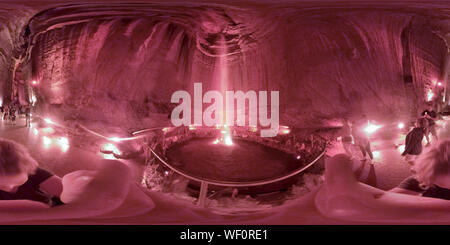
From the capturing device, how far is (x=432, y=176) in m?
2.19

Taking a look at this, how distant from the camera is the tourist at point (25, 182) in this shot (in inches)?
85.6

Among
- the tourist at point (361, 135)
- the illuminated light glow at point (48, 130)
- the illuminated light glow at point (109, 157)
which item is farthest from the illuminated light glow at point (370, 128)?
the illuminated light glow at point (48, 130)

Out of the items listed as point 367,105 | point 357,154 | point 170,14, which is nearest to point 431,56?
point 367,105

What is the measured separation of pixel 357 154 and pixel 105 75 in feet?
7.81

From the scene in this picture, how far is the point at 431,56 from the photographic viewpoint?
2.21 meters

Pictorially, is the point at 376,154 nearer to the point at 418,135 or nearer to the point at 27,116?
the point at 418,135

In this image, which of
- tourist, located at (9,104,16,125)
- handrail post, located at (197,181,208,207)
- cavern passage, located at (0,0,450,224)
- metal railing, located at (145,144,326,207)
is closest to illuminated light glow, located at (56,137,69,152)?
cavern passage, located at (0,0,450,224)

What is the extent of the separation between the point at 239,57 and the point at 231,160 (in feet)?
3.03

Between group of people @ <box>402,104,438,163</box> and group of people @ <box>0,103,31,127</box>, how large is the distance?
352cm

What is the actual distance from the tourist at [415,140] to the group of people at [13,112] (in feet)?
11.6

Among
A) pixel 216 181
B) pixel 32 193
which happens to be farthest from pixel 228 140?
pixel 32 193

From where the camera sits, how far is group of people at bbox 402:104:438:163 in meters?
2.22

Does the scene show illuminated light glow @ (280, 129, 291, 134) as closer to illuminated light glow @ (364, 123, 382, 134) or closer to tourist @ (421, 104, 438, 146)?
illuminated light glow @ (364, 123, 382, 134)
